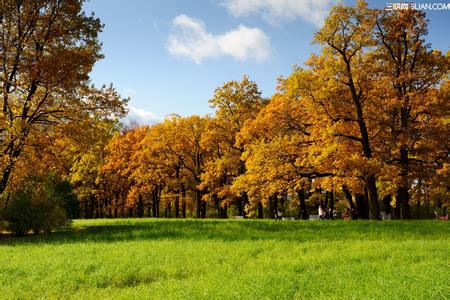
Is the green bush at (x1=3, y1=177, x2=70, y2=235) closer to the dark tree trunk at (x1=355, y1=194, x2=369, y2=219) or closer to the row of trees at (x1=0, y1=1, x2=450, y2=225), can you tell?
the row of trees at (x1=0, y1=1, x2=450, y2=225)

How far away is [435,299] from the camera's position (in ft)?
27.6

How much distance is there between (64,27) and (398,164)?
24.2 m

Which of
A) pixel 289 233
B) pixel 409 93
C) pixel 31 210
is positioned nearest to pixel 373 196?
pixel 409 93

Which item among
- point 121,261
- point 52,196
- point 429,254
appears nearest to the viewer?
point 429,254

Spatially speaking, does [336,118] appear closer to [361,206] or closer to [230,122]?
[361,206]

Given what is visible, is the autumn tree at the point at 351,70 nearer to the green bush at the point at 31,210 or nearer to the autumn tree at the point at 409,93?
the autumn tree at the point at 409,93

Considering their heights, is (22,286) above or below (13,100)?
below

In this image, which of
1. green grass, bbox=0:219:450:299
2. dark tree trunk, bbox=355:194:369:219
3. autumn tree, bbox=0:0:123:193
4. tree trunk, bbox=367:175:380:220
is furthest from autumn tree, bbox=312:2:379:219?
autumn tree, bbox=0:0:123:193

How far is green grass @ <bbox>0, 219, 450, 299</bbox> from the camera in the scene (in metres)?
10.1

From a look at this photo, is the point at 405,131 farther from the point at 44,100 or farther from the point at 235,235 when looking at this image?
the point at 44,100

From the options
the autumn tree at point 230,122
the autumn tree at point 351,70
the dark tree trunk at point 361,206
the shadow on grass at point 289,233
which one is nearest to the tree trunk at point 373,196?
the autumn tree at point 351,70

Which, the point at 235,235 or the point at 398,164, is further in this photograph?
the point at 398,164

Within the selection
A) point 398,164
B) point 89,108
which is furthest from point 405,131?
point 89,108

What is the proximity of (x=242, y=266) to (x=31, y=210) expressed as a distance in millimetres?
18027
